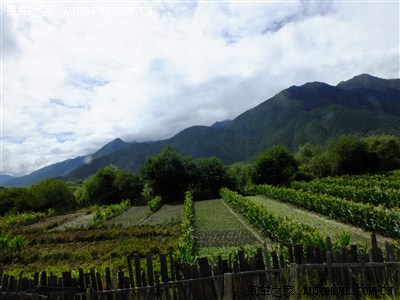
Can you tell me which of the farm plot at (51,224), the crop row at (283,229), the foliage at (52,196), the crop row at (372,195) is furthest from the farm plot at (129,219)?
the foliage at (52,196)

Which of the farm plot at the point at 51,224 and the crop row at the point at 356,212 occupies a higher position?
the farm plot at the point at 51,224

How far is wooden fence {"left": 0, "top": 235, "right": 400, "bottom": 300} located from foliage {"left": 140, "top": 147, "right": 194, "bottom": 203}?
41.0 m

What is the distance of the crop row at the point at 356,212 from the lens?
13.6 m

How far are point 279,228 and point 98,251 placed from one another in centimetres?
945

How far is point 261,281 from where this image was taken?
18.9 ft

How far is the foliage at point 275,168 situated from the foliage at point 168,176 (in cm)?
1133

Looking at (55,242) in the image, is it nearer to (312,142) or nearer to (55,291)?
(55,291)

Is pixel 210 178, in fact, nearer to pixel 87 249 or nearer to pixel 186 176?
pixel 186 176

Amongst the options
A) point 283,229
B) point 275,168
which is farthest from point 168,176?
point 283,229

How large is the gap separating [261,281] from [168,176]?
139 ft

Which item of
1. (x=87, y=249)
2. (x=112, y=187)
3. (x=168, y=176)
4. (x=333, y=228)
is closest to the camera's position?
(x=333, y=228)

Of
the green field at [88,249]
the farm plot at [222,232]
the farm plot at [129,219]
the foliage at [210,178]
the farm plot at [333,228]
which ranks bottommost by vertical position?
the farm plot at [333,228]

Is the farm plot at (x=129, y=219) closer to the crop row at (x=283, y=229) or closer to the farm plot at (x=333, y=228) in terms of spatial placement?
the crop row at (x=283, y=229)

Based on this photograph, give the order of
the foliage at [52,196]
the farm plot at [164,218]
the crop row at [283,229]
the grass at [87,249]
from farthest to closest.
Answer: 1. the foliage at [52,196]
2. the farm plot at [164,218]
3. the grass at [87,249]
4. the crop row at [283,229]
